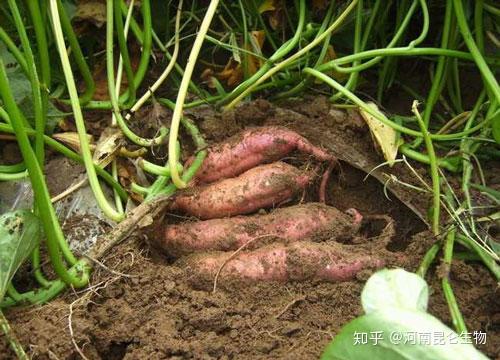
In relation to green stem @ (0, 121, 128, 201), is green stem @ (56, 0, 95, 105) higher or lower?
higher

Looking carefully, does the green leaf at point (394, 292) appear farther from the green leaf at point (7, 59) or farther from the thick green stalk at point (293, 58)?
the green leaf at point (7, 59)

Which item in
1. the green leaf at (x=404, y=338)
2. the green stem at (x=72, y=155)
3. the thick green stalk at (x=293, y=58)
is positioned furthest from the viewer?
the thick green stalk at (x=293, y=58)

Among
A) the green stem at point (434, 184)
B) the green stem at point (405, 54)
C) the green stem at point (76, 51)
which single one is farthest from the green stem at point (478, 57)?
the green stem at point (76, 51)

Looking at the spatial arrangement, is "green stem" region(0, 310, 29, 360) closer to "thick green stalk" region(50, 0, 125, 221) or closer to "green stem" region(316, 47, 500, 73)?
"thick green stalk" region(50, 0, 125, 221)

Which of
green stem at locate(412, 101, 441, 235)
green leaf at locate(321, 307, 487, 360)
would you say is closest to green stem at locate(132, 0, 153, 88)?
green stem at locate(412, 101, 441, 235)

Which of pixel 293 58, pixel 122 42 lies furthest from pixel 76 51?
pixel 293 58

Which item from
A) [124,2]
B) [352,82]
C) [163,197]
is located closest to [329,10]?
[352,82]
